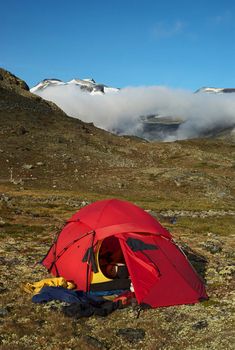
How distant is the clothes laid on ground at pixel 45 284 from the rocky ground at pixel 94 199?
37 cm

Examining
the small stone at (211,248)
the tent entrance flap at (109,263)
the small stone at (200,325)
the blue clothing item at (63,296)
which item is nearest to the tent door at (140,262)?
the tent entrance flap at (109,263)

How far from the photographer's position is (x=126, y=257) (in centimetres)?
1845

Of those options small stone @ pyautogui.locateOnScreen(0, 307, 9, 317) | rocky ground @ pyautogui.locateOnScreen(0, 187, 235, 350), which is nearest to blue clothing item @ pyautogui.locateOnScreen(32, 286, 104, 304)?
rocky ground @ pyautogui.locateOnScreen(0, 187, 235, 350)

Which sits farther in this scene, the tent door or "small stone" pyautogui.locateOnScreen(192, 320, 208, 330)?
the tent door

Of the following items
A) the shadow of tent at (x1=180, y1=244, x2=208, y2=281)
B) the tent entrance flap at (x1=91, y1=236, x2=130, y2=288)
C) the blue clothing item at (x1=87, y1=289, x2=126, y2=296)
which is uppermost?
the tent entrance flap at (x1=91, y1=236, x2=130, y2=288)

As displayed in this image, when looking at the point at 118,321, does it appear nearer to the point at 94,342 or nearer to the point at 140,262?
the point at 94,342

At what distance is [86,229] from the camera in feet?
68.1

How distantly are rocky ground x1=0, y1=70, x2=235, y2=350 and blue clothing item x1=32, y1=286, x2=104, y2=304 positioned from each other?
40 centimetres

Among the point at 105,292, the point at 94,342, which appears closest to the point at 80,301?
the point at 105,292

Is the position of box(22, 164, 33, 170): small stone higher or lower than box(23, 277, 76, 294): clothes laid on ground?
higher

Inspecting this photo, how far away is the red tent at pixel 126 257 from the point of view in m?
17.8

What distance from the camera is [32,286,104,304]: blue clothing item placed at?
17422 mm

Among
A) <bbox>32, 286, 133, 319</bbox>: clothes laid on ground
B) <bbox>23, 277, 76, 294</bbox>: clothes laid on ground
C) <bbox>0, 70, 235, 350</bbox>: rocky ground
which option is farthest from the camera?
<bbox>23, 277, 76, 294</bbox>: clothes laid on ground

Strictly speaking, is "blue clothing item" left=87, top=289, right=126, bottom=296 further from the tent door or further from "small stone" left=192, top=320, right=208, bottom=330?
"small stone" left=192, top=320, right=208, bottom=330
